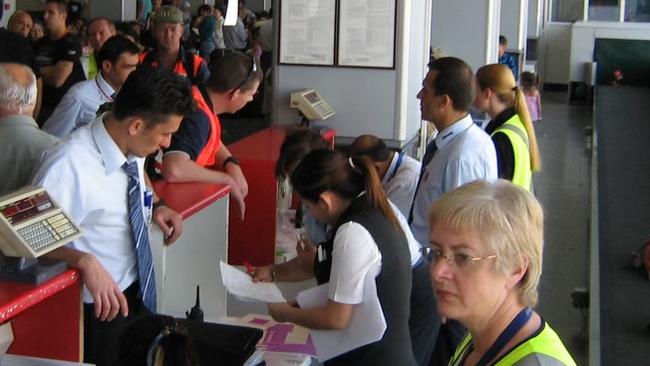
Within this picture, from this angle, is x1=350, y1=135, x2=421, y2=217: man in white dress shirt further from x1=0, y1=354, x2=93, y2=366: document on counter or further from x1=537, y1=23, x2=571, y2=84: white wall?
x1=537, y1=23, x2=571, y2=84: white wall

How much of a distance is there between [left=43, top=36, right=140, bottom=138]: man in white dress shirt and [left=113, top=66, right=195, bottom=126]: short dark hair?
1.64m

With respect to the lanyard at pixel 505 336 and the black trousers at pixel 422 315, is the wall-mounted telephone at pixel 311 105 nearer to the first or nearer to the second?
the black trousers at pixel 422 315

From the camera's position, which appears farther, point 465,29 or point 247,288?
point 465,29

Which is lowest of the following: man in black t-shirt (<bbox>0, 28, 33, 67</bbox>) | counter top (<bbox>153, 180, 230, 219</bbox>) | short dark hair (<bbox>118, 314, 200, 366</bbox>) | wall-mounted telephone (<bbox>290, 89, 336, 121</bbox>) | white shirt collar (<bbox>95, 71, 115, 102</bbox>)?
short dark hair (<bbox>118, 314, 200, 366</bbox>)

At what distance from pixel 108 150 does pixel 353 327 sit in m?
0.85

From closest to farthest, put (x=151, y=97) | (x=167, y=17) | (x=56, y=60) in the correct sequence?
(x=151, y=97) < (x=167, y=17) < (x=56, y=60)

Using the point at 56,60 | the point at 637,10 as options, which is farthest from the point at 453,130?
the point at 637,10

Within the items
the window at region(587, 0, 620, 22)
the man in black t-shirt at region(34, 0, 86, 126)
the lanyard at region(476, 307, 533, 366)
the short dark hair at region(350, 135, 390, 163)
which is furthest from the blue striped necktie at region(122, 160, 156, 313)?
the window at region(587, 0, 620, 22)

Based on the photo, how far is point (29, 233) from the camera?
2.34 meters

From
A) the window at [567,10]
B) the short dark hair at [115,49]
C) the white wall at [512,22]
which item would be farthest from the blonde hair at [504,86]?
the window at [567,10]

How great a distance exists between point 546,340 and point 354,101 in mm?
4569

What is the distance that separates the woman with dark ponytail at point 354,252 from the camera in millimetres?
2686

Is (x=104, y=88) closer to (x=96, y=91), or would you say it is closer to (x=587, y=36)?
(x=96, y=91)

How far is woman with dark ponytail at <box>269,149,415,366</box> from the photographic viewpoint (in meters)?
2.69
